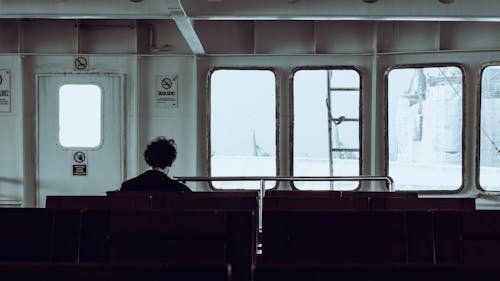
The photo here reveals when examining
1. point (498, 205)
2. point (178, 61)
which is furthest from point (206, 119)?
point (498, 205)

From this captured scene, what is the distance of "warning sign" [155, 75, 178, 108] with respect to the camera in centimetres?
625

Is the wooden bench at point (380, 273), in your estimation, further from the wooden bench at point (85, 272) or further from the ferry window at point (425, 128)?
the ferry window at point (425, 128)

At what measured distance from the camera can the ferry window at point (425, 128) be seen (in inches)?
237

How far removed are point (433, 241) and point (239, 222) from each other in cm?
57

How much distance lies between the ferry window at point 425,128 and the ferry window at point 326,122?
0.37 meters

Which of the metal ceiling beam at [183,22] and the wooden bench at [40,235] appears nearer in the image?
the wooden bench at [40,235]

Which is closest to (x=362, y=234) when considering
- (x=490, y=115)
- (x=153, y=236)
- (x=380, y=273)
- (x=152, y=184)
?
(x=153, y=236)

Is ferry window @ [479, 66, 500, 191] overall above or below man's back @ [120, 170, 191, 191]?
above

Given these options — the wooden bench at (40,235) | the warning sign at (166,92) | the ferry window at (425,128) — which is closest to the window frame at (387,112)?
the ferry window at (425,128)

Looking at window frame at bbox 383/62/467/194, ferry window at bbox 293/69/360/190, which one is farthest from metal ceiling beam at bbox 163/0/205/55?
window frame at bbox 383/62/467/194

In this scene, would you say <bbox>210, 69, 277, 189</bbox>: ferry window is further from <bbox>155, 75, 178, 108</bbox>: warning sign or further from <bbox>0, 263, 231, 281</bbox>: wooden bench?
<bbox>0, 263, 231, 281</bbox>: wooden bench

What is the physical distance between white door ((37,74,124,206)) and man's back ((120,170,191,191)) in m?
2.76

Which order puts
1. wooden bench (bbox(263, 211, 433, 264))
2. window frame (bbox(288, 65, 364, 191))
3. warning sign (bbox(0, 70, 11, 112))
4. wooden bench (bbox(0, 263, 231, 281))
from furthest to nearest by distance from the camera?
warning sign (bbox(0, 70, 11, 112))
window frame (bbox(288, 65, 364, 191))
wooden bench (bbox(263, 211, 433, 264))
wooden bench (bbox(0, 263, 231, 281))

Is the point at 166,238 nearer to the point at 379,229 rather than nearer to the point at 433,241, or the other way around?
the point at 379,229
